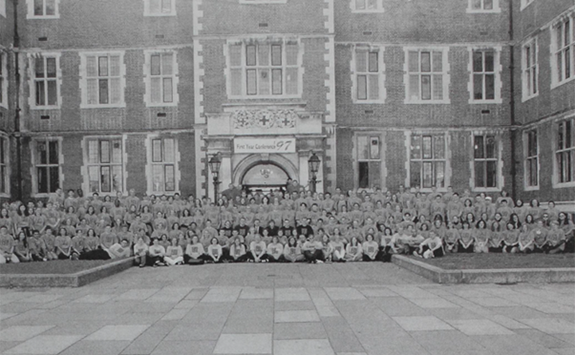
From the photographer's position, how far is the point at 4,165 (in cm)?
2442

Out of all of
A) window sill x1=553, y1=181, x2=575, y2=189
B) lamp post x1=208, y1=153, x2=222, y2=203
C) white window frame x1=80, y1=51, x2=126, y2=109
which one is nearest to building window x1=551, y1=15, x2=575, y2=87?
window sill x1=553, y1=181, x2=575, y2=189

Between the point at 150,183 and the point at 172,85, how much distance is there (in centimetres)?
398

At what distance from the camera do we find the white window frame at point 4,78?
24.7m

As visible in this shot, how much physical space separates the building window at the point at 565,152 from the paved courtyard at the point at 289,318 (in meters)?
10.6

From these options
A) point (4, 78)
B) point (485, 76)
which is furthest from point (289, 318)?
point (4, 78)

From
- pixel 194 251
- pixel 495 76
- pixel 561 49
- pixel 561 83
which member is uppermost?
pixel 561 49

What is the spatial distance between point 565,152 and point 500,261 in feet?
28.8

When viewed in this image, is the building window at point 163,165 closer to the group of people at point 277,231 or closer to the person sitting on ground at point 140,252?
the group of people at point 277,231

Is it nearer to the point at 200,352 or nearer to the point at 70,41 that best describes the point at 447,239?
the point at 200,352

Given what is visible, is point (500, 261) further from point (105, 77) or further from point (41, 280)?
point (105, 77)

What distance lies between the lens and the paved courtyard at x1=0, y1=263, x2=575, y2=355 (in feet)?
22.8

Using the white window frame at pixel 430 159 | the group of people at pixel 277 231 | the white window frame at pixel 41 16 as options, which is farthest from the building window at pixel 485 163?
the white window frame at pixel 41 16

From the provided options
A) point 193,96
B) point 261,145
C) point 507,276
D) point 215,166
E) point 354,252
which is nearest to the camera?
point 507,276

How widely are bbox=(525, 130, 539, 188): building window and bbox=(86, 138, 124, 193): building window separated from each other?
52.1ft
